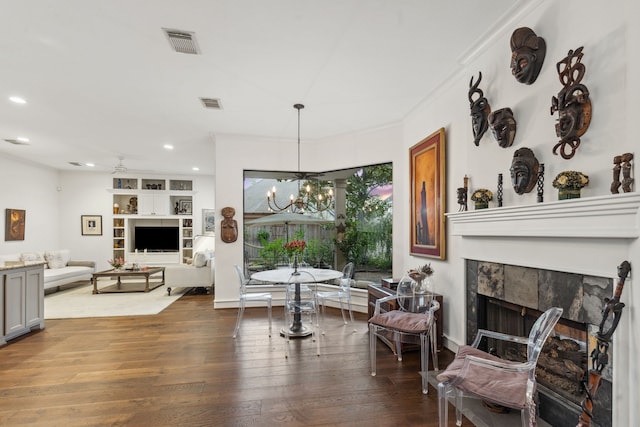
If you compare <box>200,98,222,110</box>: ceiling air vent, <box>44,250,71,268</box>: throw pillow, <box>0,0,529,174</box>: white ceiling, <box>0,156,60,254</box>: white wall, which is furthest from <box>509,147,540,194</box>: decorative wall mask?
<box>0,156,60,254</box>: white wall

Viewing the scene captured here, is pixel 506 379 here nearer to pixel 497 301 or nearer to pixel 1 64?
pixel 497 301

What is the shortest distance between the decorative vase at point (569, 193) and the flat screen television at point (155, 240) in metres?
9.15

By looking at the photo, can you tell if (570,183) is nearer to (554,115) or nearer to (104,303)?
(554,115)

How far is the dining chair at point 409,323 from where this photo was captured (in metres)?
2.79

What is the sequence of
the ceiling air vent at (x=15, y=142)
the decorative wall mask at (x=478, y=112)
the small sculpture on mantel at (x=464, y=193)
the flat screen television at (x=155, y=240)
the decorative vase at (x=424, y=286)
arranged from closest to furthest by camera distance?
the decorative wall mask at (x=478, y=112) → the small sculpture on mantel at (x=464, y=193) → the decorative vase at (x=424, y=286) → the ceiling air vent at (x=15, y=142) → the flat screen television at (x=155, y=240)

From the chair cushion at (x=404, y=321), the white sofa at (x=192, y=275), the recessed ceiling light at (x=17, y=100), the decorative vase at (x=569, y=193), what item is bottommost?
the white sofa at (x=192, y=275)

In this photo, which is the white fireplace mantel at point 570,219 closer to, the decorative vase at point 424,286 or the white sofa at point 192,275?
the decorative vase at point 424,286

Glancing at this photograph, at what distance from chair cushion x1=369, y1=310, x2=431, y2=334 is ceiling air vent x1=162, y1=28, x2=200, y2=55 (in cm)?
299

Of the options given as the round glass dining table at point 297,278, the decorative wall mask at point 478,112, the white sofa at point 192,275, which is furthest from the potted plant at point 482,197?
the white sofa at point 192,275

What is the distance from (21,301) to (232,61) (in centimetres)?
413

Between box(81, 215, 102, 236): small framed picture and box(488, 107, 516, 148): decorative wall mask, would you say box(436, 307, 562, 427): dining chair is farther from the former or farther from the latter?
box(81, 215, 102, 236): small framed picture

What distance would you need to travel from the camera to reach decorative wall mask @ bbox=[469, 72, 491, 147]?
108 inches

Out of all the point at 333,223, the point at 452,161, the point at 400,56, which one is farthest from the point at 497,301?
the point at 333,223

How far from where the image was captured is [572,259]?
1.88 m
